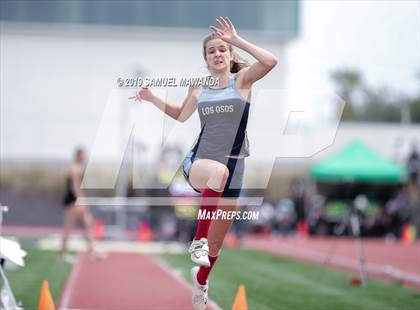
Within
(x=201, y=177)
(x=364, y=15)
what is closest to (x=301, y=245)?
(x=364, y=15)

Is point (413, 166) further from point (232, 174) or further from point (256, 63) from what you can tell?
point (256, 63)

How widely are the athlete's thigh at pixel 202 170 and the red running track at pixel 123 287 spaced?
8.55ft

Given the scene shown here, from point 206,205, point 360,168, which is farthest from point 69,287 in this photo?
point 360,168

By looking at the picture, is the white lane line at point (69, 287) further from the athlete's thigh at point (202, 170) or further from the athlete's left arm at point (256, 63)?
the athlete's left arm at point (256, 63)

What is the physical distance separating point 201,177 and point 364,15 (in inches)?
203

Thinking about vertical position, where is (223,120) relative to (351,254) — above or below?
above

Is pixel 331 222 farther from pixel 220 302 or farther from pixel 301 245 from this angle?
pixel 220 302

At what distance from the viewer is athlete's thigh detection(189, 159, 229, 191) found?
6750 mm

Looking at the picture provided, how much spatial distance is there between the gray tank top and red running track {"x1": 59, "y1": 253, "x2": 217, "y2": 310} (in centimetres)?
273

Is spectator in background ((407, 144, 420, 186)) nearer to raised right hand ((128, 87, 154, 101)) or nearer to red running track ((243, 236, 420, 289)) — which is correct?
red running track ((243, 236, 420, 289))

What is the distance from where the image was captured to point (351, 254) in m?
18.7

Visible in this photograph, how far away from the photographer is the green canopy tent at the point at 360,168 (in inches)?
977

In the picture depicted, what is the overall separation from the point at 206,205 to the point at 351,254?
12.4 m

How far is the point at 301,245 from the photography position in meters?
22.5
